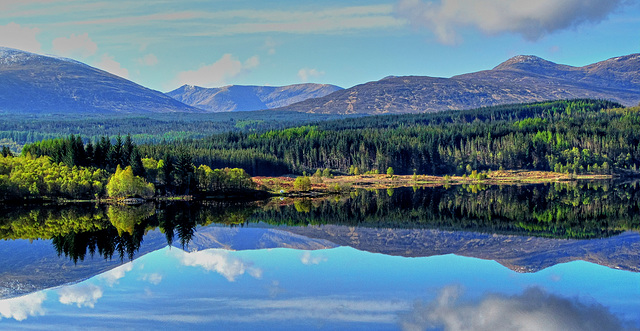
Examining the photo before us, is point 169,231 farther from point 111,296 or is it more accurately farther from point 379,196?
point 379,196

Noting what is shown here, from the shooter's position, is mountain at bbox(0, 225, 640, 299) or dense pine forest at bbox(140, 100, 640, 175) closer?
mountain at bbox(0, 225, 640, 299)

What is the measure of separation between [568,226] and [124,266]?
4053 cm

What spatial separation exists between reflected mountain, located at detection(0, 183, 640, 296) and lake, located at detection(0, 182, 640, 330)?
0.19m

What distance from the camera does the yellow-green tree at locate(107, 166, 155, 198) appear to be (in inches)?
3393

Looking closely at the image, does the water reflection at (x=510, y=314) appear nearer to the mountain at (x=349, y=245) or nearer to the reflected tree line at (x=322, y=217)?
the mountain at (x=349, y=245)

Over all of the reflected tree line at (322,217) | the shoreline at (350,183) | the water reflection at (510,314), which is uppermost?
the water reflection at (510,314)

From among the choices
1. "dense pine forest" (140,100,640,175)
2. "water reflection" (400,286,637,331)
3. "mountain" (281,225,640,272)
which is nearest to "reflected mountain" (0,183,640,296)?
"mountain" (281,225,640,272)

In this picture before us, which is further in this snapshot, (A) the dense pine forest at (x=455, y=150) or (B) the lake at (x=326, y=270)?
(A) the dense pine forest at (x=455, y=150)

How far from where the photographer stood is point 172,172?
95.4 meters

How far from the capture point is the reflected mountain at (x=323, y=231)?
134 feet

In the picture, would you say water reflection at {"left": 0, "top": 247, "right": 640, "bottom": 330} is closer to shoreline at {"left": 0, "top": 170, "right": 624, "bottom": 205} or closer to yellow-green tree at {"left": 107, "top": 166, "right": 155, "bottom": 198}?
yellow-green tree at {"left": 107, "top": 166, "right": 155, "bottom": 198}

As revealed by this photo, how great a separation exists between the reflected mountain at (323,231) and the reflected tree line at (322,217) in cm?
11

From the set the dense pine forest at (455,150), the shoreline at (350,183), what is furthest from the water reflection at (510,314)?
the dense pine forest at (455,150)

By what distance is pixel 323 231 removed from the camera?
2222 inches
